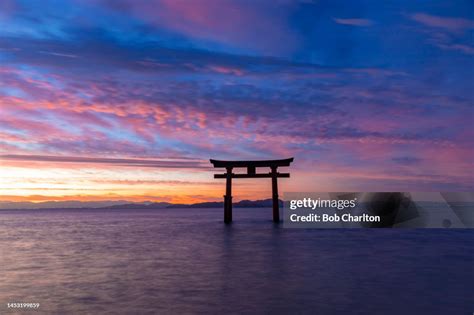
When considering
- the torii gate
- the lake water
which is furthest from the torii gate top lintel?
the lake water

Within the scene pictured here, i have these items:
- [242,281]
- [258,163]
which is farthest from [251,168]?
[242,281]

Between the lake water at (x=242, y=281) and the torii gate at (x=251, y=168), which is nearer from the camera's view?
the lake water at (x=242, y=281)

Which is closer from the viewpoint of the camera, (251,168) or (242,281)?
(242,281)

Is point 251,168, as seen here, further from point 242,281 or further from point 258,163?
point 242,281

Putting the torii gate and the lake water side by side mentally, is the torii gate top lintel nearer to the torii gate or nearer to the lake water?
the torii gate

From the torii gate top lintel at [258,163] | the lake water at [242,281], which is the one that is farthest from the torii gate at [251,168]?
the lake water at [242,281]

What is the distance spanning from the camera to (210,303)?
1058cm

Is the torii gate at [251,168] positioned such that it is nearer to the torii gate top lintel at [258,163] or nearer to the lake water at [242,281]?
the torii gate top lintel at [258,163]

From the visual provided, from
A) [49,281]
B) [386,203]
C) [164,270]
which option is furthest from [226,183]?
[386,203]

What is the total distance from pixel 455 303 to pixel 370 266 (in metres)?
5.98

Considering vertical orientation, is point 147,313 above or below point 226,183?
below

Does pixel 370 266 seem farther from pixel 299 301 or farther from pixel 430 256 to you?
pixel 299 301

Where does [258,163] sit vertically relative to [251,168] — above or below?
above

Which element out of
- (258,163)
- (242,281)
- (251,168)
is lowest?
(242,281)
